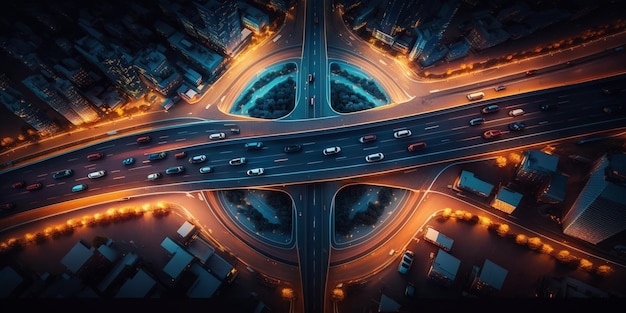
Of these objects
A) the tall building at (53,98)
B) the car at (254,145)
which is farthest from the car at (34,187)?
the car at (254,145)

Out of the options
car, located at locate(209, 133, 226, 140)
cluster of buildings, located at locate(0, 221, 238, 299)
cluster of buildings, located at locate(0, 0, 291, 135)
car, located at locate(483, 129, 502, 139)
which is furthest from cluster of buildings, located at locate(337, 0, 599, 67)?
cluster of buildings, located at locate(0, 221, 238, 299)

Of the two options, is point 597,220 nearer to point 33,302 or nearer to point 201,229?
point 201,229

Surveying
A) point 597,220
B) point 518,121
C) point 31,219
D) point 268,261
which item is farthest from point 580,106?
point 31,219

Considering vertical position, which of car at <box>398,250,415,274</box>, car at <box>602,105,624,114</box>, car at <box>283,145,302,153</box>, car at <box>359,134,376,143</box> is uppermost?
car at <box>602,105,624,114</box>

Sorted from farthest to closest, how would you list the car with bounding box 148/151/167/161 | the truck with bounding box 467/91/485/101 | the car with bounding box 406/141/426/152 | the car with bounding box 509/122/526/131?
the truck with bounding box 467/91/485/101 < the car with bounding box 148/151/167/161 < the car with bounding box 509/122/526/131 < the car with bounding box 406/141/426/152

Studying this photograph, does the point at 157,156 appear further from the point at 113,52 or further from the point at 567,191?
the point at 567,191

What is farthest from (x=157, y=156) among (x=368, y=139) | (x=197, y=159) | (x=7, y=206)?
(x=368, y=139)

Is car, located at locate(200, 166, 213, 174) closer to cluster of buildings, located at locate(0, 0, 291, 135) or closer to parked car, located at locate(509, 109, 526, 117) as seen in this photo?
cluster of buildings, located at locate(0, 0, 291, 135)

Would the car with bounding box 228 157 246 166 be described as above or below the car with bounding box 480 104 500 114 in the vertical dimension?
below
